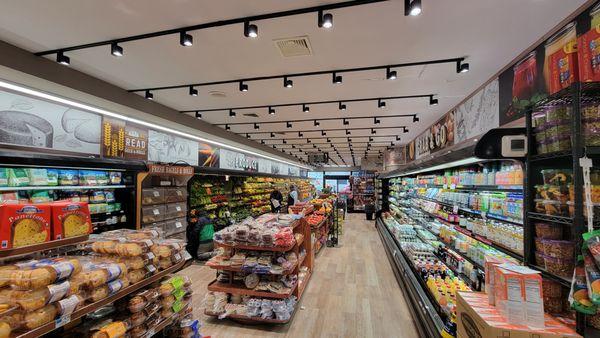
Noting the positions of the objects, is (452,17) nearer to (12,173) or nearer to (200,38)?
(200,38)

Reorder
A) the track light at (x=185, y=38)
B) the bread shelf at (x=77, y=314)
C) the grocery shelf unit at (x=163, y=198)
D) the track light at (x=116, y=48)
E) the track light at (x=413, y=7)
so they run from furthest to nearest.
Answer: the grocery shelf unit at (x=163, y=198) → the track light at (x=116, y=48) → the track light at (x=185, y=38) → the track light at (x=413, y=7) → the bread shelf at (x=77, y=314)

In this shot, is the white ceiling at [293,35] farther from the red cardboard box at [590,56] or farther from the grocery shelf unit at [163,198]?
the grocery shelf unit at [163,198]

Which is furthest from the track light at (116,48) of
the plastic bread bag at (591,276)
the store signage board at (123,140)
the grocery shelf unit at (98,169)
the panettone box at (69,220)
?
the plastic bread bag at (591,276)

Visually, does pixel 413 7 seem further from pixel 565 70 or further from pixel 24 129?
pixel 24 129

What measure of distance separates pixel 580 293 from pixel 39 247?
9.71 ft

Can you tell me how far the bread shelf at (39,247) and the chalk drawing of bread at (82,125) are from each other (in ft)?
12.2

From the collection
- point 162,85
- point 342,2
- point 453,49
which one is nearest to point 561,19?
point 453,49

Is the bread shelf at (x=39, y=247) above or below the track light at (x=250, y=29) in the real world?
below

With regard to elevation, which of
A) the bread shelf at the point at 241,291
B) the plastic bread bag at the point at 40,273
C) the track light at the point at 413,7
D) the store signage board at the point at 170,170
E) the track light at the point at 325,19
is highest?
the track light at the point at 325,19

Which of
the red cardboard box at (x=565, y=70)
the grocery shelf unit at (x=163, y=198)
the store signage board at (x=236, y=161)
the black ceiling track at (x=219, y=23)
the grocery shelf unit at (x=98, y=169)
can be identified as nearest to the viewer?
the red cardboard box at (x=565, y=70)

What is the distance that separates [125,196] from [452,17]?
18.2ft

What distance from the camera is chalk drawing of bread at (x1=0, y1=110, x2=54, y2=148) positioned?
3.46 meters

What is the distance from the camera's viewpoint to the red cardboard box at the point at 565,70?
1.73m

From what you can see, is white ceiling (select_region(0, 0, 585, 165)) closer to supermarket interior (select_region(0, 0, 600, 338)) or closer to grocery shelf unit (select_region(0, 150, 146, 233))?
supermarket interior (select_region(0, 0, 600, 338))
